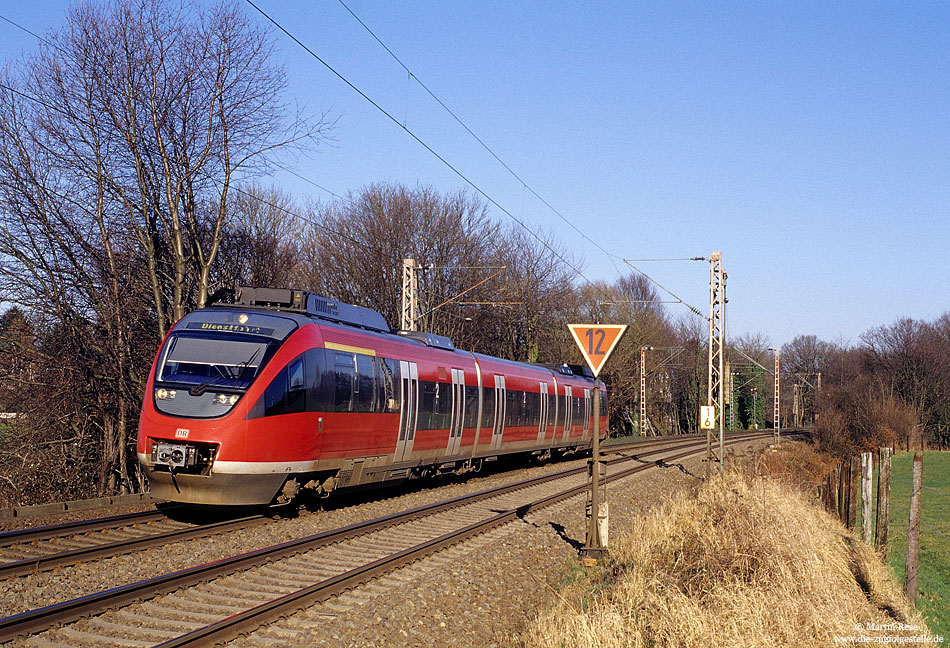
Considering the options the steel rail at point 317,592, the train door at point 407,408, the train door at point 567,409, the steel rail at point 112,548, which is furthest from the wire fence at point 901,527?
the train door at point 567,409

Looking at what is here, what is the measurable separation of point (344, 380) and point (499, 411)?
934cm

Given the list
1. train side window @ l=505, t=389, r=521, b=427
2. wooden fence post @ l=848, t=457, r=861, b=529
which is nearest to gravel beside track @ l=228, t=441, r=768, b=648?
wooden fence post @ l=848, t=457, r=861, b=529

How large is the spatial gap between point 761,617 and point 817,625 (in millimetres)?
473

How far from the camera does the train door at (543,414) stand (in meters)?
27.3

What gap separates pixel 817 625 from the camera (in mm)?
7594

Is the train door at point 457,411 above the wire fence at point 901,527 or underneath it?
above

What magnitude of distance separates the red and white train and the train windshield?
0.06 ft

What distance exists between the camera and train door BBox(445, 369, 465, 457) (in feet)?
64.9

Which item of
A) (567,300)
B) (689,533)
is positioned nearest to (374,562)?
(689,533)

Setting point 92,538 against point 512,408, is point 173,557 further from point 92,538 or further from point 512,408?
point 512,408

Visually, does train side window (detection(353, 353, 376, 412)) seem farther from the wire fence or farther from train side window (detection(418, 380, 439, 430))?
the wire fence

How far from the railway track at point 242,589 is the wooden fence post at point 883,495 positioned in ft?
19.1

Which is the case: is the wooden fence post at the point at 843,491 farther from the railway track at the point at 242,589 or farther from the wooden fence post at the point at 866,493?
the railway track at the point at 242,589

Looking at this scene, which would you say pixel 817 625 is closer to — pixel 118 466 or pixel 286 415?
pixel 286 415
